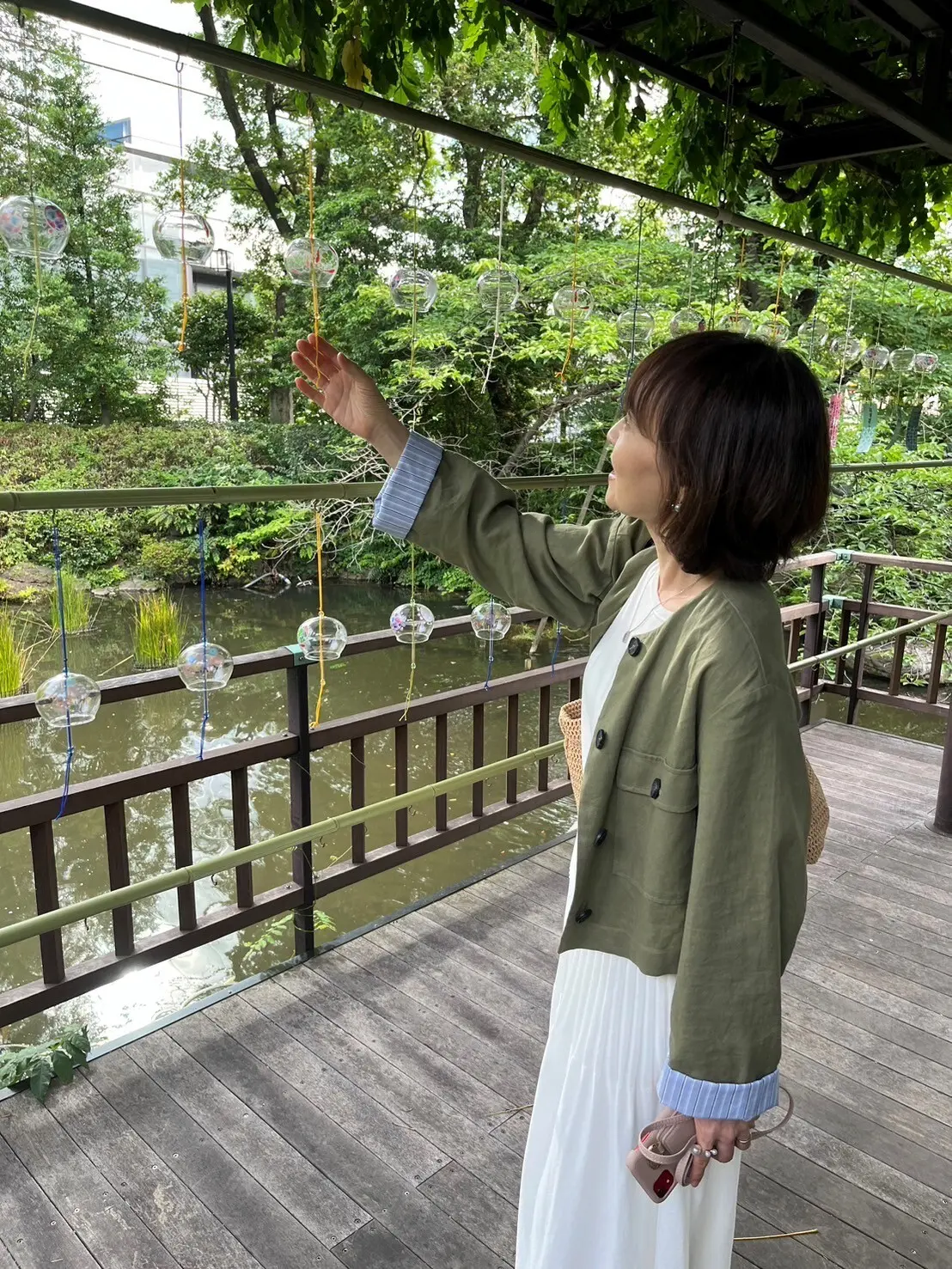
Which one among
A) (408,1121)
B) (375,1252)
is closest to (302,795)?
(408,1121)

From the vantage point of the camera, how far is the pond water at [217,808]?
13.8 feet

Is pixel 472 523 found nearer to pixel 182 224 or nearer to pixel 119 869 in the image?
pixel 182 224

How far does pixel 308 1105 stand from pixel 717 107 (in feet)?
8.56

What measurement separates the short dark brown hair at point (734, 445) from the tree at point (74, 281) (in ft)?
28.0

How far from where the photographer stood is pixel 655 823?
0.91 metres

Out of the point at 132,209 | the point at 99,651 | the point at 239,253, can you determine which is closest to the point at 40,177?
the point at 132,209

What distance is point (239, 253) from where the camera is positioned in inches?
383

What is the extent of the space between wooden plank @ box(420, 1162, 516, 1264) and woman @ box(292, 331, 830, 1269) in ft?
1.48

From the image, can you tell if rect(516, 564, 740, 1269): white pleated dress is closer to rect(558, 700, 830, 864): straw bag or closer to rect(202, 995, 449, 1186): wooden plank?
rect(558, 700, 830, 864): straw bag

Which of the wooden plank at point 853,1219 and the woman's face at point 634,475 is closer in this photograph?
the woman's face at point 634,475

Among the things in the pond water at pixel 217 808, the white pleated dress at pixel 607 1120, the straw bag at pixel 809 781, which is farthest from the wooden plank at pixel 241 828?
the white pleated dress at pixel 607 1120

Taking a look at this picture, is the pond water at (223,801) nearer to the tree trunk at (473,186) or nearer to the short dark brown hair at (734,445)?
the short dark brown hair at (734,445)

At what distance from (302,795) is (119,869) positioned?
0.45m

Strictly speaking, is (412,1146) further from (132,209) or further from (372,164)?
(132,209)
